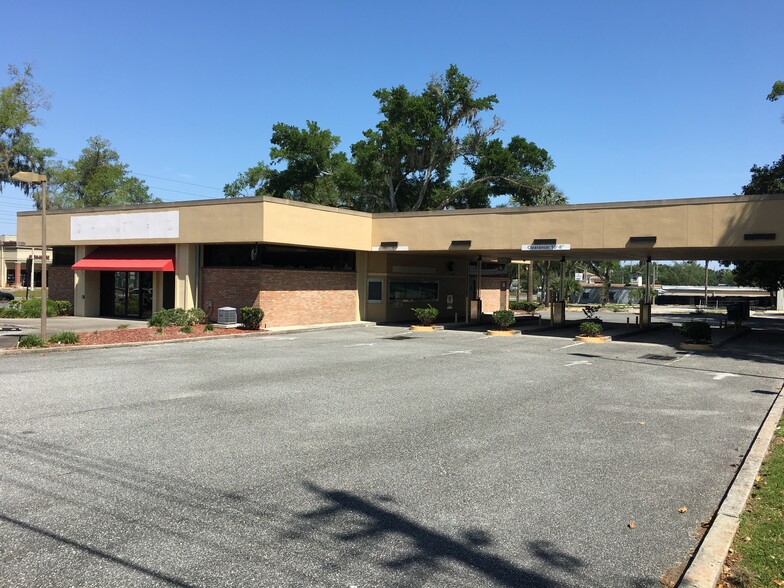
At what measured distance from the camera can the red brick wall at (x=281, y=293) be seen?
2483cm

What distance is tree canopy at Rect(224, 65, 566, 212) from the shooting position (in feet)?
158

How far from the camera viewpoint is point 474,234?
25.2m

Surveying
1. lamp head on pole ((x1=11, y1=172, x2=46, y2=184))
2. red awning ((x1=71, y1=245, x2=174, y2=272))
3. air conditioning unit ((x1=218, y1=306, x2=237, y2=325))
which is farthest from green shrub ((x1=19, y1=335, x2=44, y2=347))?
red awning ((x1=71, y1=245, x2=174, y2=272))

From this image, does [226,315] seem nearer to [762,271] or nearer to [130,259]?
[130,259]

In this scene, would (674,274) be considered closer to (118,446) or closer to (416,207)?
(416,207)

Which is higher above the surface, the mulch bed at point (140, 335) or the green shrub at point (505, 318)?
the green shrub at point (505, 318)

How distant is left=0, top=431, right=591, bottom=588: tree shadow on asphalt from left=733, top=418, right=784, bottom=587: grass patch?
4.01 ft

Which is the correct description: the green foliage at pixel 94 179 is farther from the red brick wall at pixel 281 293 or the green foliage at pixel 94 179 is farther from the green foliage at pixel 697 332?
the green foliage at pixel 697 332

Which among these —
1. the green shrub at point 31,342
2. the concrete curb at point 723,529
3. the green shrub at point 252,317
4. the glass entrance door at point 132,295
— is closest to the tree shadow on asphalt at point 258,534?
the concrete curb at point 723,529

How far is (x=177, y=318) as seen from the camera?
920 inches

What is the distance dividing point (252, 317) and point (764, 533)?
20.2m

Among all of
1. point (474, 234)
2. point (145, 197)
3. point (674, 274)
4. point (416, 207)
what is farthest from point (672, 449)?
point (674, 274)

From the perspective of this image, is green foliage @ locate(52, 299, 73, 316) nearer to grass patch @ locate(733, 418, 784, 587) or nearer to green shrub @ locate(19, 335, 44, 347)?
green shrub @ locate(19, 335, 44, 347)

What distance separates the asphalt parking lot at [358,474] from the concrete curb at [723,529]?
0.57ft
